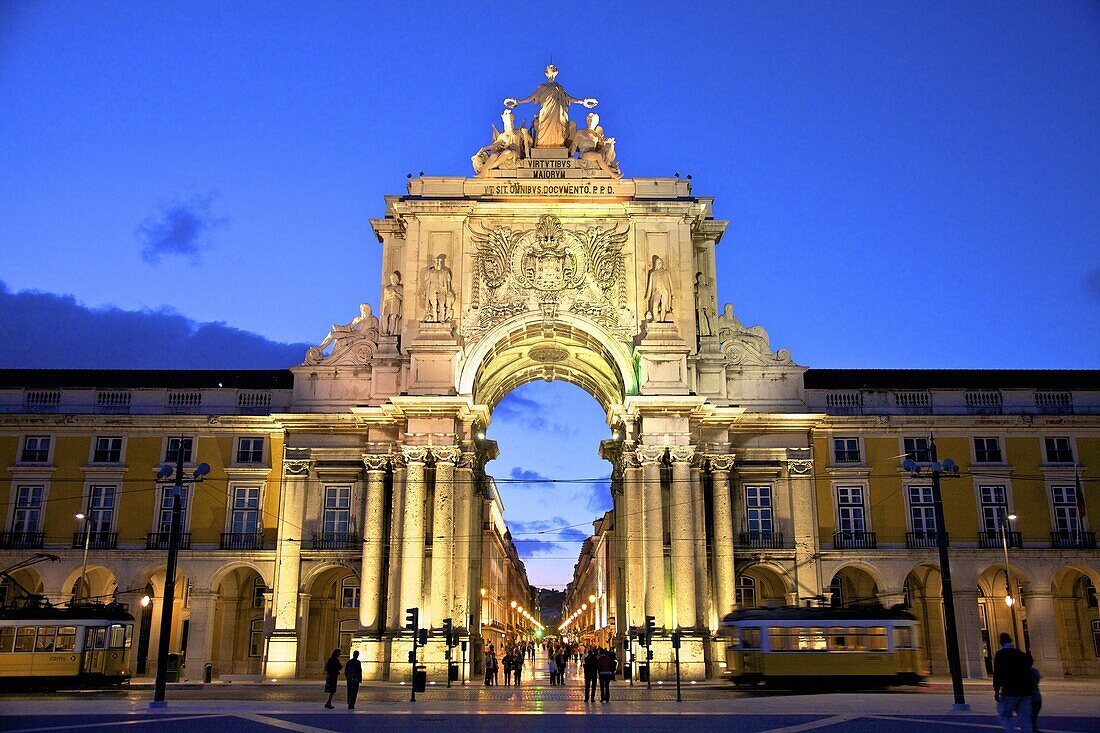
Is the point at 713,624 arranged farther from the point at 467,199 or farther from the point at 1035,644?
the point at 467,199

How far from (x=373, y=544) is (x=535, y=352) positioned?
1341 cm

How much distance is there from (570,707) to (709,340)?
2505 cm

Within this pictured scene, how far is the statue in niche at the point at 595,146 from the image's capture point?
50.2 m

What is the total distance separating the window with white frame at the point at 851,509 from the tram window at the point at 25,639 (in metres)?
35.4

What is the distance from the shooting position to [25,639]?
36969 millimetres

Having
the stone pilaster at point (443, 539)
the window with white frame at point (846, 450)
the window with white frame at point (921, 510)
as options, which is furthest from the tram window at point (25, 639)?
the window with white frame at point (921, 510)

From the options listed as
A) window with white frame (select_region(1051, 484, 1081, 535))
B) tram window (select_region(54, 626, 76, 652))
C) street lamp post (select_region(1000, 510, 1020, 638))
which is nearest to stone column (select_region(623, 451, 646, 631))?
street lamp post (select_region(1000, 510, 1020, 638))

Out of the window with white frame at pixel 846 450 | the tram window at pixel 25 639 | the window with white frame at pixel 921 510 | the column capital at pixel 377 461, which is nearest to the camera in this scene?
the tram window at pixel 25 639

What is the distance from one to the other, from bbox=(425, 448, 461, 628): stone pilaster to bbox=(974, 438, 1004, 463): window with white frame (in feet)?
83.8

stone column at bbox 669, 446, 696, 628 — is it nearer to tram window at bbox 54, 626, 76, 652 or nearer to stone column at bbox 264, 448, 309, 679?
stone column at bbox 264, 448, 309, 679

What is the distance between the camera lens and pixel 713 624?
44750mm

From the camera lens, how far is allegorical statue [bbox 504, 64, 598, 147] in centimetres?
5091

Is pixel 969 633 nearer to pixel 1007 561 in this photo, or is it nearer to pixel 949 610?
pixel 1007 561

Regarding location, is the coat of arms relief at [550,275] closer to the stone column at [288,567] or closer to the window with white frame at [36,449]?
the stone column at [288,567]
